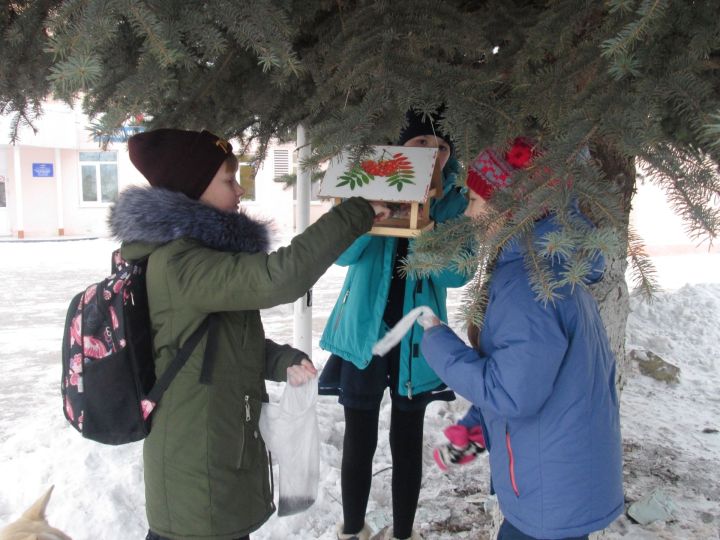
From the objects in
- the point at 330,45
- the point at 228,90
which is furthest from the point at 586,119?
the point at 228,90

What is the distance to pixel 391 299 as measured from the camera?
264 centimetres

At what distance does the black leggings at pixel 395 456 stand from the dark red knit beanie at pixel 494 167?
128 centimetres

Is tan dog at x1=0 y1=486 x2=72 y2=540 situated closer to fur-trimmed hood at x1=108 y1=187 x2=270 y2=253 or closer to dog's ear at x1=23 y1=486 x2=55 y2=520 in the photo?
dog's ear at x1=23 y1=486 x2=55 y2=520

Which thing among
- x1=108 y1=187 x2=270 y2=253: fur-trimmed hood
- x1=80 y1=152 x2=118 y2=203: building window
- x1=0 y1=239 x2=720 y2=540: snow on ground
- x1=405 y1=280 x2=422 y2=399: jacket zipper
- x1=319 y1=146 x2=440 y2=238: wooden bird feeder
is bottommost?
x1=0 y1=239 x2=720 y2=540: snow on ground

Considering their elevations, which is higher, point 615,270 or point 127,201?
point 127,201

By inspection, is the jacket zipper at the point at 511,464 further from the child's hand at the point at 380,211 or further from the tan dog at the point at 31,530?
the tan dog at the point at 31,530

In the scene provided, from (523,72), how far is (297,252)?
3.00 ft

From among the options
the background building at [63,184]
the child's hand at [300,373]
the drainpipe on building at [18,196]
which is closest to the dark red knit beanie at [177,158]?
the child's hand at [300,373]

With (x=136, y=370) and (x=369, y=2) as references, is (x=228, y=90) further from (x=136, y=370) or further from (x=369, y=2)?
(x=136, y=370)

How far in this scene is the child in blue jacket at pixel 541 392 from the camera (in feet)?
5.48

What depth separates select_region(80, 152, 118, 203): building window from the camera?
19.8m

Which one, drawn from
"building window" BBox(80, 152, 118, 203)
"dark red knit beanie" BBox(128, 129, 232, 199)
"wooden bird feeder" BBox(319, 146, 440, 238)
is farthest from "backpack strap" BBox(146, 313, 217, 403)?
"building window" BBox(80, 152, 118, 203)

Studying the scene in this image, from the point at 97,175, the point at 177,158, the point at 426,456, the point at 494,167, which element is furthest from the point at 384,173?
the point at 97,175

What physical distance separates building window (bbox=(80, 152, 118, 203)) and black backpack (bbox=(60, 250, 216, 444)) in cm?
1964
